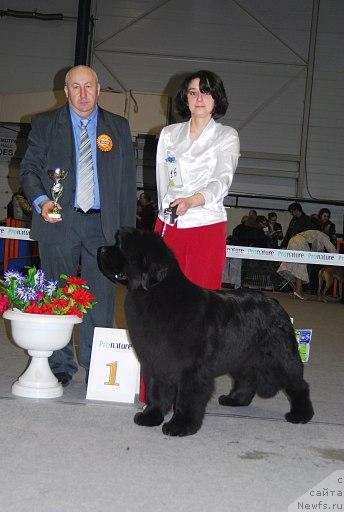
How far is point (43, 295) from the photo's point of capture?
354cm

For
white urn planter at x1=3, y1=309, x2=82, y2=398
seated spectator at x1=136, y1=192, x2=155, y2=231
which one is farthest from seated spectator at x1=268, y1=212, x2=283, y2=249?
white urn planter at x1=3, y1=309, x2=82, y2=398

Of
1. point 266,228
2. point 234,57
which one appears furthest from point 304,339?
point 234,57

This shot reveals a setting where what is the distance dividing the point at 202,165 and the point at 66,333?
1.04m

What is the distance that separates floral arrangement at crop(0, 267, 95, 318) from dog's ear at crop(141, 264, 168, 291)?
2.25ft

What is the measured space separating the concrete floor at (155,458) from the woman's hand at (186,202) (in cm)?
95

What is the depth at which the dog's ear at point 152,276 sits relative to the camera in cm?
293

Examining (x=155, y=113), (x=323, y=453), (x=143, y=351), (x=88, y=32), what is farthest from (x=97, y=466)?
(x=88, y=32)

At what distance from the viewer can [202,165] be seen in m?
3.43

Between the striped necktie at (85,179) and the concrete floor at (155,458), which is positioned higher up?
the striped necktie at (85,179)

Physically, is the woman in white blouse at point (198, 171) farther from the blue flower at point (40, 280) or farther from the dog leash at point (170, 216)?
the blue flower at point (40, 280)

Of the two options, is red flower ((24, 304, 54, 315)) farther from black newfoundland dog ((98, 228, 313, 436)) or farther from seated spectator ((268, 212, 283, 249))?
seated spectator ((268, 212, 283, 249))

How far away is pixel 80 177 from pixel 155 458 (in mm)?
1534

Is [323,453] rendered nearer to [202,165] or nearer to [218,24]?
[202,165]

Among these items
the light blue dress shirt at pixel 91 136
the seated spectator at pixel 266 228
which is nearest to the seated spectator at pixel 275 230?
the seated spectator at pixel 266 228
